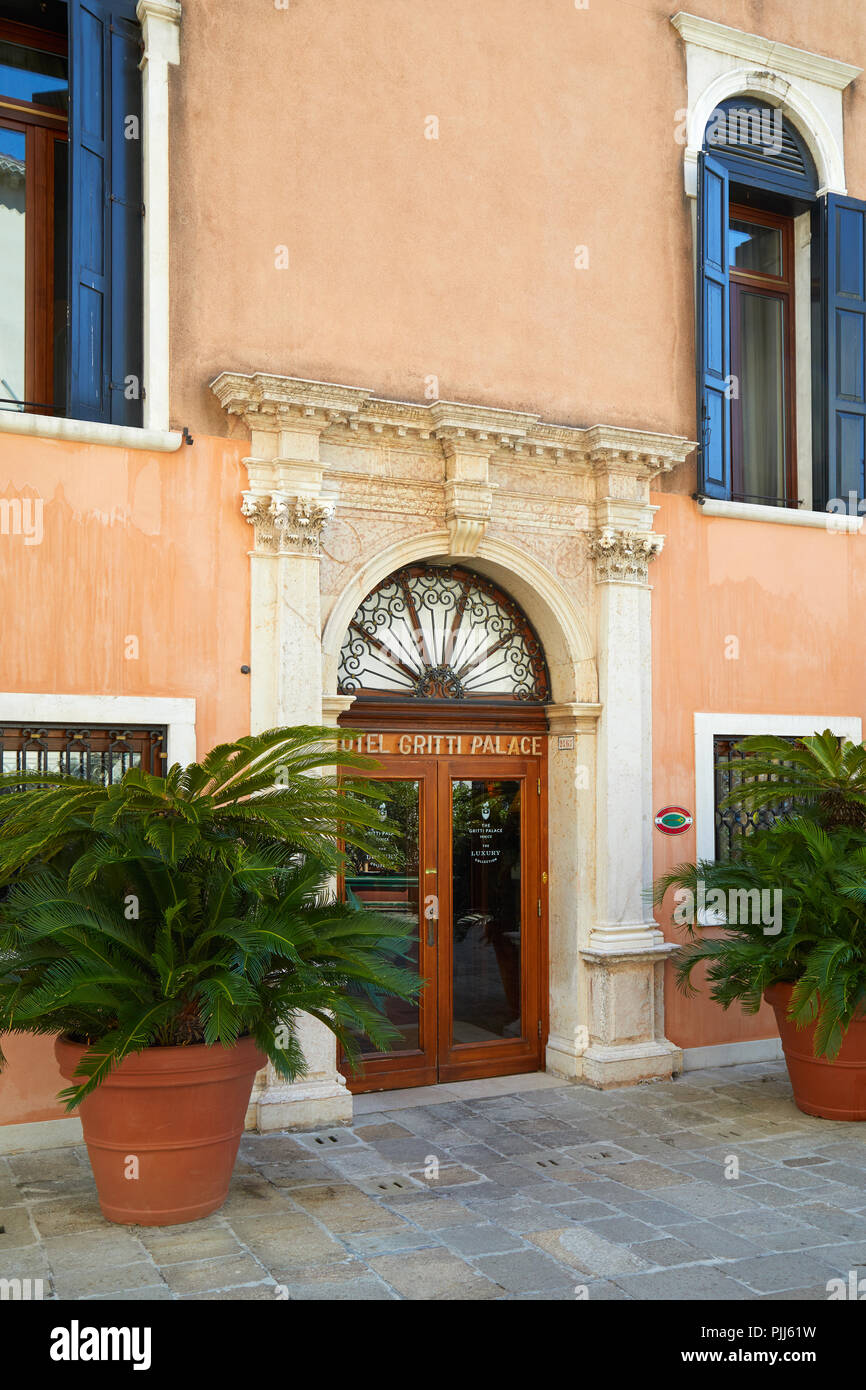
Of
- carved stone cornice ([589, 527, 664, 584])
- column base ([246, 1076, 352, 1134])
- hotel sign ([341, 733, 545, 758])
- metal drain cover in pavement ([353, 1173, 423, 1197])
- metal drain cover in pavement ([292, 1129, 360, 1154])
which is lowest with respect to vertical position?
metal drain cover in pavement ([292, 1129, 360, 1154])

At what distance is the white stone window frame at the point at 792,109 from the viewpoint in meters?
8.81

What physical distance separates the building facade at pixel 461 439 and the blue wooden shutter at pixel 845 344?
4 centimetres

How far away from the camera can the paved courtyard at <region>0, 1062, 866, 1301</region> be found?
4.82 meters

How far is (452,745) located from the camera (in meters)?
8.12

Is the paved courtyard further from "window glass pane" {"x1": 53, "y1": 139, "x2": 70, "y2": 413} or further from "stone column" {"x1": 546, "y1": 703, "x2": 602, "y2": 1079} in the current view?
"window glass pane" {"x1": 53, "y1": 139, "x2": 70, "y2": 413}

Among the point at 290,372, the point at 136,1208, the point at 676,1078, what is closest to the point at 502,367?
the point at 290,372

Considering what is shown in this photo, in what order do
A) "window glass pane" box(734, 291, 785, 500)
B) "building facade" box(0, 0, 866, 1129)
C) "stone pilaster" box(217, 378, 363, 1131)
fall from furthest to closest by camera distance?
"window glass pane" box(734, 291, 785, 500) < "stone pilaster" box(217, 378, 363, 1131) < "building facade" box(0, 0, 866, 1129)

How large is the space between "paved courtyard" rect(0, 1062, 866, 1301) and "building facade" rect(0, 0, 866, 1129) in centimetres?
67

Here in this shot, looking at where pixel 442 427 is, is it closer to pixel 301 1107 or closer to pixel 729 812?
pixel 729 812

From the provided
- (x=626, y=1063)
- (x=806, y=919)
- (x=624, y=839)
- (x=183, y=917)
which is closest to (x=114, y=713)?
(x=183, y=917)

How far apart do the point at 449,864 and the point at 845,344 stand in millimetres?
5018

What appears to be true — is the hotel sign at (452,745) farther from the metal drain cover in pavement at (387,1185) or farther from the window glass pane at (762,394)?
the window glass pane at (762,394)

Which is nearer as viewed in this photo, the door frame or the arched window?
the door frame

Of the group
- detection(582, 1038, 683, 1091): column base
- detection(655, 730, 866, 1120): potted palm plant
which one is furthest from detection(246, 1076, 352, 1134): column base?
detection(655, 730, 866, 1120): potted palm plant
